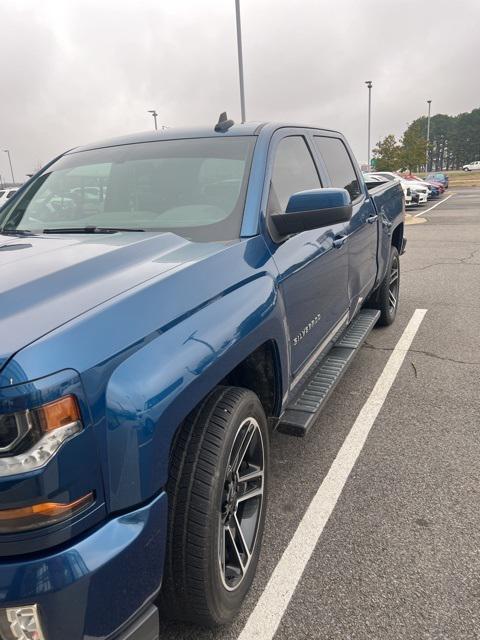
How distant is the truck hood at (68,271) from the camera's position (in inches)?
57.6

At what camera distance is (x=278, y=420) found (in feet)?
8.54

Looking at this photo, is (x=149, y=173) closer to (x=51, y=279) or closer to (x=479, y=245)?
(x=51, y=279)

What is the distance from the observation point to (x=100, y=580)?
1364 mm

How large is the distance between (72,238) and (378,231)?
10.3 ft

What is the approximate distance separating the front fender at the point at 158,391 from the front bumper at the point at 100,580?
0.27ft

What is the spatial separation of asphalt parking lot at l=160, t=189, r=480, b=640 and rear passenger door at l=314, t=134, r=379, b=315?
0.83 metres

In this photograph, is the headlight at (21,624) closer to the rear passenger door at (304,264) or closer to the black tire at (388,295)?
the rear passenger door at (304,264)

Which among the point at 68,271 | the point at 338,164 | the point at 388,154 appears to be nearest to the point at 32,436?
the point at 68,271

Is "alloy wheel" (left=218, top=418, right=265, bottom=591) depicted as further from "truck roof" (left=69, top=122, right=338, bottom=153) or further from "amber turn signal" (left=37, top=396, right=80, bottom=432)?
"truck roof" (left=69, top=122, right=338, bottom=153)

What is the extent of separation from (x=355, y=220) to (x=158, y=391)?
9.32ft

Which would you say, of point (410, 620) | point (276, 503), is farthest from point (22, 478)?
point (276, 503)

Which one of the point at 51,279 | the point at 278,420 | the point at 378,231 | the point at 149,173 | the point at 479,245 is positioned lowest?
the point at 479,245

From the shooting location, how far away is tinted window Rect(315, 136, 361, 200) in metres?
3.84

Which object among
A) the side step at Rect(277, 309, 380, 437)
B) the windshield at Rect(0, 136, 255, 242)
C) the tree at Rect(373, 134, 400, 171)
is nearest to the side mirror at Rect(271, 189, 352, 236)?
the windshield at Rect(0, 136, 255, 242)
